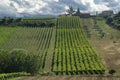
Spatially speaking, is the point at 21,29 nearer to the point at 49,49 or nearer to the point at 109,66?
the point at 49,49

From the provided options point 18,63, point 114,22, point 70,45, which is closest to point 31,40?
point 70,45

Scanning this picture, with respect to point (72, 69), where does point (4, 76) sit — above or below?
above

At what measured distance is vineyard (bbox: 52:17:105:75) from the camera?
277 ft

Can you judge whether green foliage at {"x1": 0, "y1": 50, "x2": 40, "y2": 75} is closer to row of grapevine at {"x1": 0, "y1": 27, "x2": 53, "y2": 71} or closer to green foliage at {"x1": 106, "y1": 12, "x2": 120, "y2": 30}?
row of grapevine at {"x1": 0, "y1": 27, "x2": 53, "y2": 71}

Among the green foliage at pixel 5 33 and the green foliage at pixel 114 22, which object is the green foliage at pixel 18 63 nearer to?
the green foliage at pixel 5 33

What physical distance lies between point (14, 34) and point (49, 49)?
112 ft

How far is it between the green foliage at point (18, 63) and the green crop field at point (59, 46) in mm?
2538

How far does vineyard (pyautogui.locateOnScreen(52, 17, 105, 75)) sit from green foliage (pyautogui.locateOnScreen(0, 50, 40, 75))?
19.1 feet

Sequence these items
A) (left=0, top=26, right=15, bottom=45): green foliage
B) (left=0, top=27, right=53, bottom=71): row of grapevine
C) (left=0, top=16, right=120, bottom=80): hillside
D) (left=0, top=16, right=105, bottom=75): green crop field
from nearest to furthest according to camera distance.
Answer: (left=0, top=16, right=120, bottom=80): hillside, (left=0, top=16, right=105, bottom=75): green crop field, (left=0, top=27, right=53, bottom=71): row of grapevine, (left=0, top=26, right=15, bottom=45): green foliage

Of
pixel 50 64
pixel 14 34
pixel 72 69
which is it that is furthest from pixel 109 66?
pixel 14 34

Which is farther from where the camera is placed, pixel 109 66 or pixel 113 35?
pixel 113 35

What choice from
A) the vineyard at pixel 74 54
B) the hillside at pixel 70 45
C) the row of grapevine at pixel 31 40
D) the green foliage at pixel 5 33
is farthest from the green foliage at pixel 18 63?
the green foliage at pixel 5 33

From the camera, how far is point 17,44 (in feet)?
429

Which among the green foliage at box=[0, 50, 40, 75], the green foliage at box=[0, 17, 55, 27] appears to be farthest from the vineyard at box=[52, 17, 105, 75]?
the green foliage at box=[0, 17, 55, 27]
